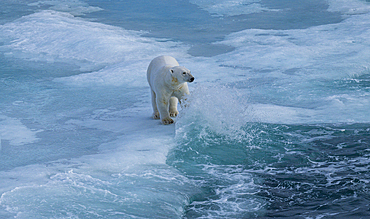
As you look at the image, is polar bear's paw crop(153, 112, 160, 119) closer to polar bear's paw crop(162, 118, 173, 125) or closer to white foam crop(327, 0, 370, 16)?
polar bear's paw crop(162, 118, 173, 125)

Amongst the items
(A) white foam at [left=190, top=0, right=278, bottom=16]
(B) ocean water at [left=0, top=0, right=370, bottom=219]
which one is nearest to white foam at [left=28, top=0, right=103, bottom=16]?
(A) white foam at [left=190, top=0, right=278, bottom=16]

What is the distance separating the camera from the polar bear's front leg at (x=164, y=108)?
254 inches

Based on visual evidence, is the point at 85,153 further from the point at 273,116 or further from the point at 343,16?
the point at 343,16

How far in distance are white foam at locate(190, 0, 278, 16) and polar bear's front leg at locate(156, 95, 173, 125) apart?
10.9 metres

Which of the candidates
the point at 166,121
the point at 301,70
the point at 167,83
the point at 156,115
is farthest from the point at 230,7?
the point at 167,83

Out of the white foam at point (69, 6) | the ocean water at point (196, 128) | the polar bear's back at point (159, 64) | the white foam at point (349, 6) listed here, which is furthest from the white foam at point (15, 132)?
the white foam at point (349, 6)

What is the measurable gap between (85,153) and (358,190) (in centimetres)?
341

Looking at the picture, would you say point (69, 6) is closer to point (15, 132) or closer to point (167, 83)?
point (15, 132)

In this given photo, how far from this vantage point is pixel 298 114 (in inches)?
276

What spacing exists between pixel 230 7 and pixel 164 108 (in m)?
12.3

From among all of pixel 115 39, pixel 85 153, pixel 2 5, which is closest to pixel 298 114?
pixel 85 153

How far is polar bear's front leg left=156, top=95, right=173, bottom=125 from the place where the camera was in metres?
6.45

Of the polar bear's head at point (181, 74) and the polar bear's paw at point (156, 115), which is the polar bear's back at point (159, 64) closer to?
the polar bear's head at point (181, 74)

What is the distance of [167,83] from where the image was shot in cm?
629
